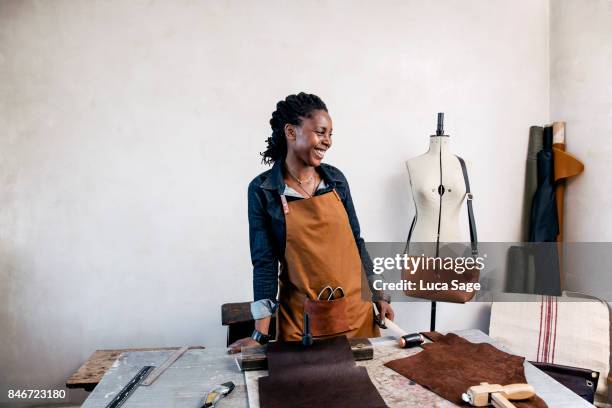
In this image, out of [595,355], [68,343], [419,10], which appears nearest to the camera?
[595,355]

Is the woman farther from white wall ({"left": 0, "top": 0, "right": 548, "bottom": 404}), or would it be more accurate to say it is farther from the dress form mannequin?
white wall ({"left": 0, "top": 0, "right": 548, "bottom": 404})

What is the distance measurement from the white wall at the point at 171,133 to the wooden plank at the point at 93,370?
0.77 ft

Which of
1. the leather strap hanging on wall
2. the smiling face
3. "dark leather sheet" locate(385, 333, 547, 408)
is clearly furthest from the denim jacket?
the leather strap hanging on wall

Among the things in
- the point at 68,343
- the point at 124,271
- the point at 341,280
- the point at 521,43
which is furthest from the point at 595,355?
the point at 68,343

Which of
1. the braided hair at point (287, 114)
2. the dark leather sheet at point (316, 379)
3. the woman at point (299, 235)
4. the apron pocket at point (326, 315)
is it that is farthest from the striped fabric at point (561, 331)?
the braided hair at point (287, 114)

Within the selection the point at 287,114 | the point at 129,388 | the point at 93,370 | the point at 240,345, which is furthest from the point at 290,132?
the point at 93,370

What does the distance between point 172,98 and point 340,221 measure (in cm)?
172

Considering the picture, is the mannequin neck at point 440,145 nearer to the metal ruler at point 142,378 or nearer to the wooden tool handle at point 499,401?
the wooden tool handle at point 499,401

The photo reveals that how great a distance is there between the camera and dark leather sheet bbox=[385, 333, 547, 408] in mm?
1318

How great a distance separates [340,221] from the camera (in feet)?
6.68

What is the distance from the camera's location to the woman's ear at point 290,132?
6.44ft

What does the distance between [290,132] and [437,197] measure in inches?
52.1

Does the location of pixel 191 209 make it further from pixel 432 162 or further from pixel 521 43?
pixel 521 43

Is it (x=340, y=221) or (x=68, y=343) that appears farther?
(x=68, y=343)
